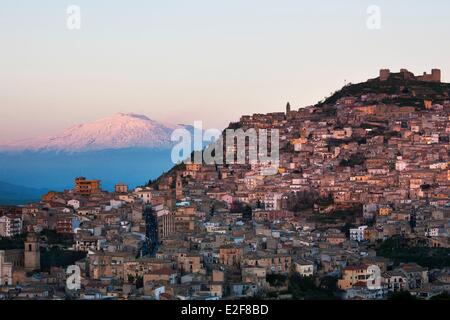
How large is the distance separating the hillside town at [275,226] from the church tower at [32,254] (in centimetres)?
3

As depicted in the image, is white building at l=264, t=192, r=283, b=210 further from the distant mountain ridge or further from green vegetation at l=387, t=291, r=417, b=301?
green vegetation at l=387, t=291, r=417, b=301

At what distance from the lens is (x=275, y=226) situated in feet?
69.9

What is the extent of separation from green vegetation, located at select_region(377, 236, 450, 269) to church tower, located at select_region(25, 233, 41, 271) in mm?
5678

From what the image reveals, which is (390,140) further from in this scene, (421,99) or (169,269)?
(169,269)

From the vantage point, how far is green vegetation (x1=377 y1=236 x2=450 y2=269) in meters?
18.3

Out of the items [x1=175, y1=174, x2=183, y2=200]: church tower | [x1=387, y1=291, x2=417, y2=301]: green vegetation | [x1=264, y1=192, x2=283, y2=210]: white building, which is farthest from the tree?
[x1=175, y1=174, x2=183, y2=200]: church tower

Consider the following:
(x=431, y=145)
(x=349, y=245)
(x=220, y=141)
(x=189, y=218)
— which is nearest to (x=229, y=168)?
(x=220, y=141)

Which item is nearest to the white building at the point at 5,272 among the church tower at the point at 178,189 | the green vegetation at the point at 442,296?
the green vegetation at the point at 442,296

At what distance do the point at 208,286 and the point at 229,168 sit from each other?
13.8 m

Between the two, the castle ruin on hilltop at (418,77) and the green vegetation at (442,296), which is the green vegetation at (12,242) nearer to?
the green vegetation at (442,296)

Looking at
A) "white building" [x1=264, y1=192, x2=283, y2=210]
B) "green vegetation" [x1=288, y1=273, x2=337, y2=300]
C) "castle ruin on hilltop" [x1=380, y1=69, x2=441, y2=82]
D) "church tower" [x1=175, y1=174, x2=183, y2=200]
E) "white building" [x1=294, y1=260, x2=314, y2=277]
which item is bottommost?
"green vegetation" [x1=288, y1=273, x2=337, y2=300]

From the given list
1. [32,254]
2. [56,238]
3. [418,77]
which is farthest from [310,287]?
[418,77]

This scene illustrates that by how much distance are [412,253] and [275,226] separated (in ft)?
10.5

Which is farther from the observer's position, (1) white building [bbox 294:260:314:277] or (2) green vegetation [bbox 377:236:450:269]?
(2) green vegetation [bbox 377:236:450:269]
